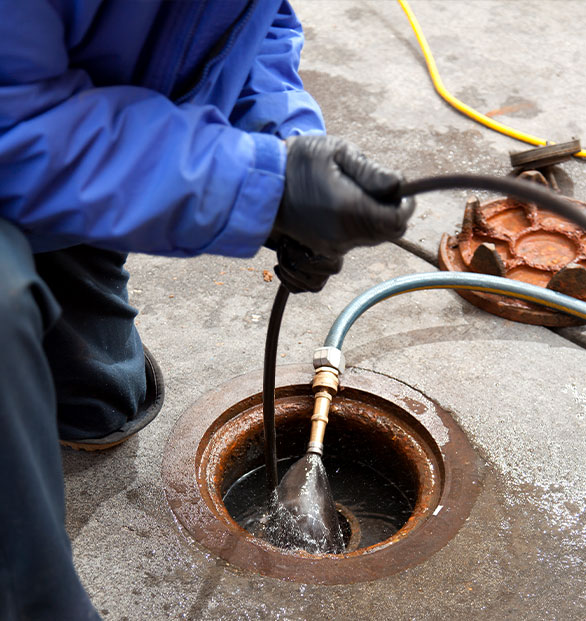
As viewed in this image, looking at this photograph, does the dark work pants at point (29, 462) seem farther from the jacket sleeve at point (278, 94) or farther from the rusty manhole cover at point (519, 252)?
the rusty manhole cover at point (519, 252)

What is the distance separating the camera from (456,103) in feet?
10.4

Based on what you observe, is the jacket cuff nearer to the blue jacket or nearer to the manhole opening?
the blue jacket

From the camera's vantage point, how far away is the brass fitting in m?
1.73

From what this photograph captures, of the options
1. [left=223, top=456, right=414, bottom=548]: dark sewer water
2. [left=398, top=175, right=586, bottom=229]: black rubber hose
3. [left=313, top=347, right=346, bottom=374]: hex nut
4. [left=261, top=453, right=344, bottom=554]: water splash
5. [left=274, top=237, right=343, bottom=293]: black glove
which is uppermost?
[left=398, top=175, right=586, bottom=229]: black rubber hose

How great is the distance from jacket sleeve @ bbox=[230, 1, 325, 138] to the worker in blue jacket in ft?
0.80

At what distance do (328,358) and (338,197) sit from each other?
0.81 metres

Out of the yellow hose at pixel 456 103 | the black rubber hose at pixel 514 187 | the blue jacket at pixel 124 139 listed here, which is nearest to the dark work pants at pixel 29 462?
the blue jacket at pixel 124 139

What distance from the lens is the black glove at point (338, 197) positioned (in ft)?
3.33

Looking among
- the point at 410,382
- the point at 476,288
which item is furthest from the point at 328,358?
the point at 476,288

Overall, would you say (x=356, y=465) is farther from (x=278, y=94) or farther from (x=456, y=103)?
(x=456, y=103)

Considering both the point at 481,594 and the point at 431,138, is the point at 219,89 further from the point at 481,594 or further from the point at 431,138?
the point at 431,138

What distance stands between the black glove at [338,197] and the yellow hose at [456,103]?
1.90m

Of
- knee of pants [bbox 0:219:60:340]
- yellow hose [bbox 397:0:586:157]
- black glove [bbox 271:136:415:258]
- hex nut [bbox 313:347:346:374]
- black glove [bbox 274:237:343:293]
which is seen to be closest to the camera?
knee of pants [bbox 0:219:60:340]

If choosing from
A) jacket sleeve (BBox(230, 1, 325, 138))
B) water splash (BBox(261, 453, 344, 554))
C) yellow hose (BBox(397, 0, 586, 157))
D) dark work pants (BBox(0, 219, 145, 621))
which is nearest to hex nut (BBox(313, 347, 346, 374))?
water splash (BBox(261, 453, 344, 554))
